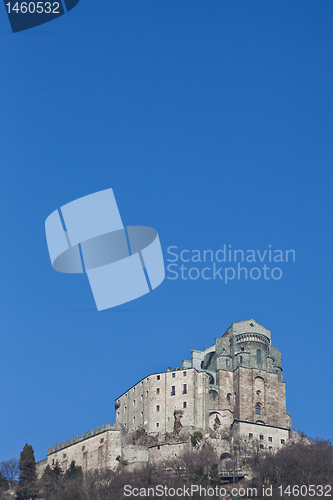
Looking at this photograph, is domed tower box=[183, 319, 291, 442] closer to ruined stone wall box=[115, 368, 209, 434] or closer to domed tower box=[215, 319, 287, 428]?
domed tower box=[215, 319, 287, 428]

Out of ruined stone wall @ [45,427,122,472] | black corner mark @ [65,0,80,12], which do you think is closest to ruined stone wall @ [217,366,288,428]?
ruined stone wall @ [45,427,122,472]

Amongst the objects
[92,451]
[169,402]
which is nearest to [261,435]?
[169,402]

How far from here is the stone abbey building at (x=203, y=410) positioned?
112 m

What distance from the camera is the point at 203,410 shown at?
11994cm

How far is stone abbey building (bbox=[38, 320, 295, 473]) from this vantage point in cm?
11212

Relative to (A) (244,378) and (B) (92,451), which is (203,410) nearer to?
(A) (244,378)

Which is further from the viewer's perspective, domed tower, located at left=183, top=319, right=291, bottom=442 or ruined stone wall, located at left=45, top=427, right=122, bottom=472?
domed tower, located at left=183, top=319, right=291, bottom=442

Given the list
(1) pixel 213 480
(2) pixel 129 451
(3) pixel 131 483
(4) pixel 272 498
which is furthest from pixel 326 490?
(2) pixel 129 451

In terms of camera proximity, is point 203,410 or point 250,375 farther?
point 250,375

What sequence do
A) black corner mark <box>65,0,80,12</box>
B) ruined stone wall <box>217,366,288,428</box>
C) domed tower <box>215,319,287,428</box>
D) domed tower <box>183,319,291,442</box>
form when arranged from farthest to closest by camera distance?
domed tower <box>215,319,287,428</box> → ruined stone wall <box>217,366,288,428</box> → domed tower <box>183,319,291,442</box> → black corner mark <box>65,0,80,12</box>

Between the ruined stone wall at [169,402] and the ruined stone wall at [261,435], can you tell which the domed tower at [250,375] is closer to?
the ruined stone wall at [261,435]

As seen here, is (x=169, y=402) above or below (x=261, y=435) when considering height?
above

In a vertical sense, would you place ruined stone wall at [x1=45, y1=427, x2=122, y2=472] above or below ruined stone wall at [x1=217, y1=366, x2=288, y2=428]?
below

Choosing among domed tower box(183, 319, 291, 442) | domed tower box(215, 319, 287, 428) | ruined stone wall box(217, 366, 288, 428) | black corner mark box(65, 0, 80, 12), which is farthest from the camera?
domed tower box(215, 319, 287, 428)
